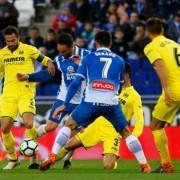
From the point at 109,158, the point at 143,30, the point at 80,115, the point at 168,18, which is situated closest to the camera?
the point at 80,115

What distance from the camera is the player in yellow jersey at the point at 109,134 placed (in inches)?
591

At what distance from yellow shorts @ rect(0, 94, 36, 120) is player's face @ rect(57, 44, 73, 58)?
1.05 m

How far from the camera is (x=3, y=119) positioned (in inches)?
597

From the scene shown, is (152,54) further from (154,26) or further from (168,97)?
(168,97)

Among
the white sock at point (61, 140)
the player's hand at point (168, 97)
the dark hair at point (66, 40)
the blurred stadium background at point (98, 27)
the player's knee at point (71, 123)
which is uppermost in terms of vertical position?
the dark hair at point (66, 40)

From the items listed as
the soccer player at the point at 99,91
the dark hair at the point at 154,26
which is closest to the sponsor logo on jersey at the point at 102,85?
the soccer player at the point at 99,91

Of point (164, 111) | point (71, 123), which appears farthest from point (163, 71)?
point (71, 123)

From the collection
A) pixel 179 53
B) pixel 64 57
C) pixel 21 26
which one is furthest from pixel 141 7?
pixel 179 53

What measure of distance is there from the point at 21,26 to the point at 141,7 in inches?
169

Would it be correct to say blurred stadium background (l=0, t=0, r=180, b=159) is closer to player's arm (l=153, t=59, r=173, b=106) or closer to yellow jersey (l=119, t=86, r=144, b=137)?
yellow jersey (l=119, t=86, r=144, b=137)

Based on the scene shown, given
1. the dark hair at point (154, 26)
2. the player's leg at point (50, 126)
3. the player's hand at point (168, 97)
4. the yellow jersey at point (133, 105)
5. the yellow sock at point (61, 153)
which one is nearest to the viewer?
the player's hand at point (168, 97)

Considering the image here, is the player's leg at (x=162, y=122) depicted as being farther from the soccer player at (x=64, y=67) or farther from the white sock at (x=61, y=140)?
the soccer player at (x=64, y=67)

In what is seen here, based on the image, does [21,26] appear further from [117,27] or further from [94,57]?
[94,57]

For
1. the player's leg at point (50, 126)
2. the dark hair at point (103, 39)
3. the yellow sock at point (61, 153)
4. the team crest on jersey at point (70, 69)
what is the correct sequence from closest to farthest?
1. the dark hair at point (103, 39)
2. the yellow sock at point (61, 153)
3. the team crest on jersey at point (70, 69)
4. the player's leg at point (50, 126)
